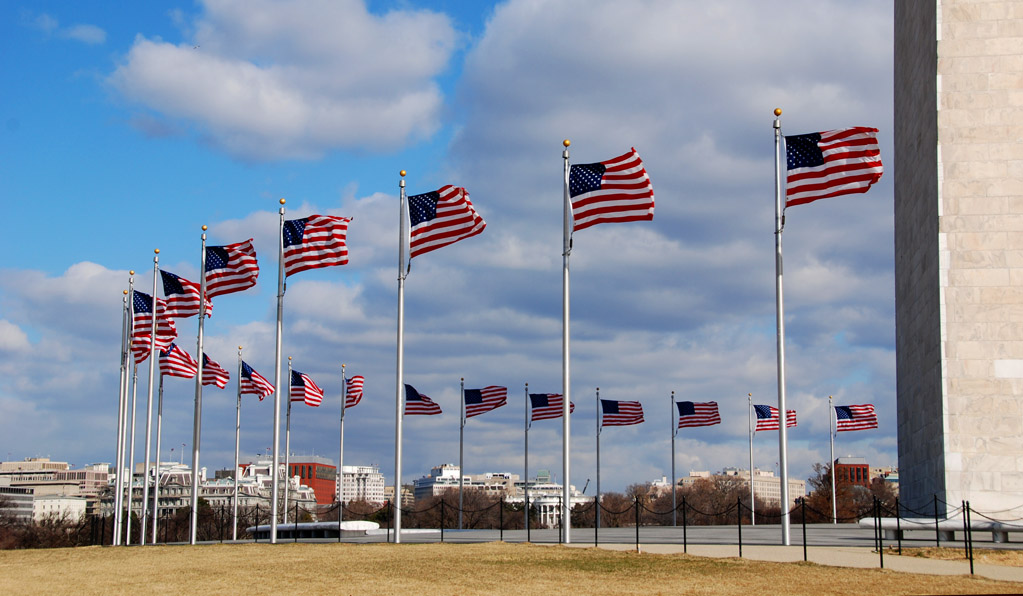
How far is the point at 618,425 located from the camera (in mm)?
59062

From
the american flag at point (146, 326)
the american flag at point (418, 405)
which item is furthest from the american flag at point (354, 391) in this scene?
the american flag at point (146, 326)

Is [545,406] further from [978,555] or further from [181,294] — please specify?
[978,555]

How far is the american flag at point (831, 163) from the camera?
31.5 metres

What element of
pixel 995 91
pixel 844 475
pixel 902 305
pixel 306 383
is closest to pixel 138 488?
pixel 844 475

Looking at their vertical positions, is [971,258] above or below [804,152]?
below

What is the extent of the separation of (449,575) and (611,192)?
13519 millimetres

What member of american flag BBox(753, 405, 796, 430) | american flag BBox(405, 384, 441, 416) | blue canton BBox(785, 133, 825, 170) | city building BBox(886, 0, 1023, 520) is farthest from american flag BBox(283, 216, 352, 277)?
american flag BBox(753, 405, 796, 430)

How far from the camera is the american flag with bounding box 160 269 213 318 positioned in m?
42.5

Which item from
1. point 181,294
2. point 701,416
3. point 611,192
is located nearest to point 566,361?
point 611,192

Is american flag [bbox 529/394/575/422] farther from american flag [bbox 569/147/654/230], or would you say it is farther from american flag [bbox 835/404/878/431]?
american flag [bbox 569/147/654/230]

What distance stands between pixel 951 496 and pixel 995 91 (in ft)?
52.5

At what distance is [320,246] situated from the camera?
3694 centimetres

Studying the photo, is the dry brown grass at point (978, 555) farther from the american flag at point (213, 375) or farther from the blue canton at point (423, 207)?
the american flag at point (213, 375)

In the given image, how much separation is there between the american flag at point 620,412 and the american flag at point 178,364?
22.3m
